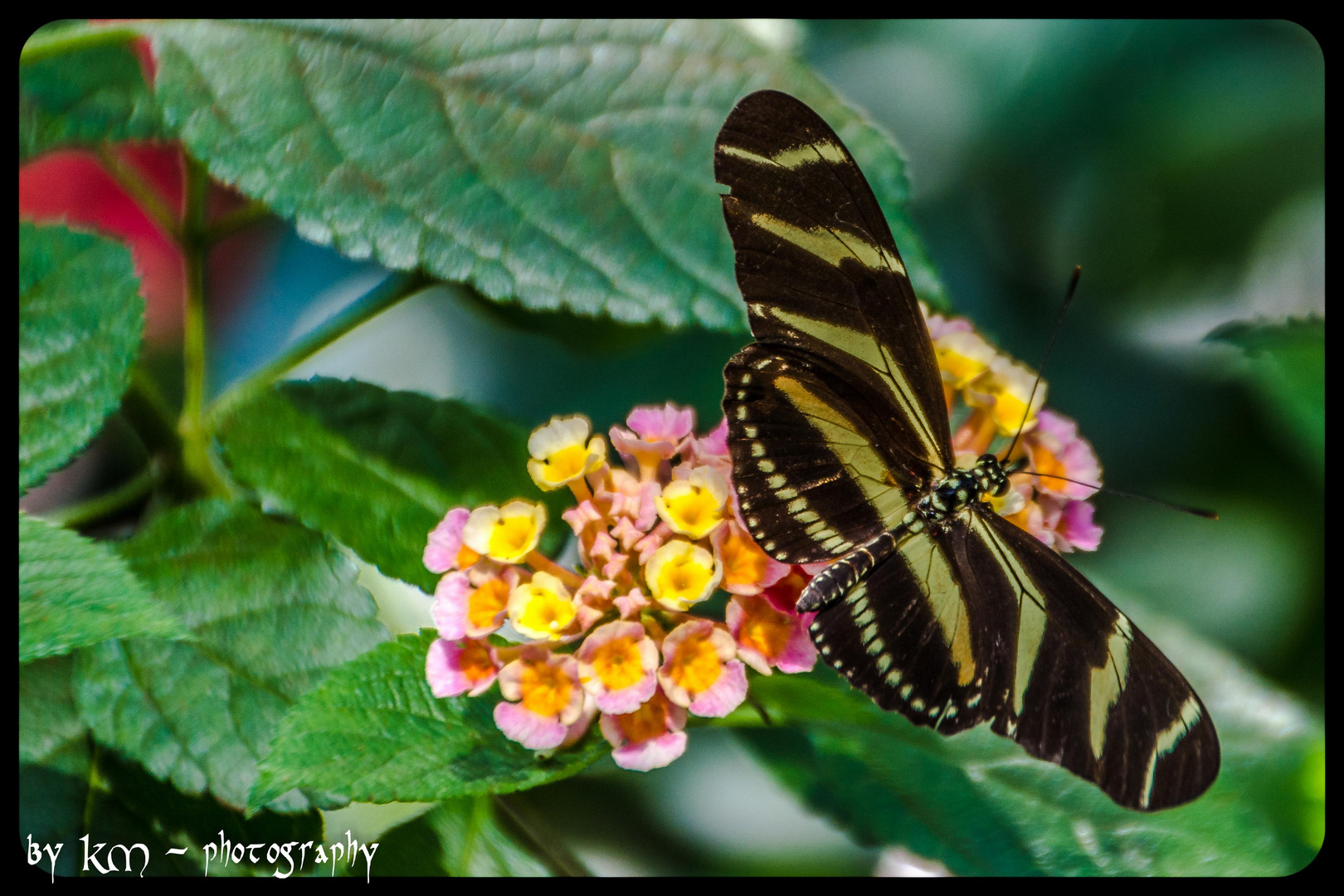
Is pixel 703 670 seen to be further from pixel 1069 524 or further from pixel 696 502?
pixel 1069 524

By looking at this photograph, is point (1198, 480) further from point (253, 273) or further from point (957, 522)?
point (253, 273)

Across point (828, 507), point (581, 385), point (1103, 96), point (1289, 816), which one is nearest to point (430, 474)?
point (581, 385)

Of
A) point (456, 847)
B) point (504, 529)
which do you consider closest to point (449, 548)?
point (504, 529)

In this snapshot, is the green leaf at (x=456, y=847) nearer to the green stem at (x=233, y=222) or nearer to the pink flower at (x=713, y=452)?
the pink flower at (x=713, y=452)

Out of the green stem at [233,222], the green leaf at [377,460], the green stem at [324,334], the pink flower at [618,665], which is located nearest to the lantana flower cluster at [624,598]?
the pink flower at [618,665]

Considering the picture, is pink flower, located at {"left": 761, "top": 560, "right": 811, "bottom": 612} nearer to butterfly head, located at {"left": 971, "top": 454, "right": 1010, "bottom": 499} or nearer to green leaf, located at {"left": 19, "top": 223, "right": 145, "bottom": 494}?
butterfly head, located at {"left": 971, "top": 454, "right": 1010, "bottom": 499}

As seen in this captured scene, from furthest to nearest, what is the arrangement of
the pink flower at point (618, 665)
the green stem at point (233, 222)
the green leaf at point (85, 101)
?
1. the green stem at point (233, 222)
2. the green leaf at point (85, 101)
3. the pink flower at point (618, 665)
